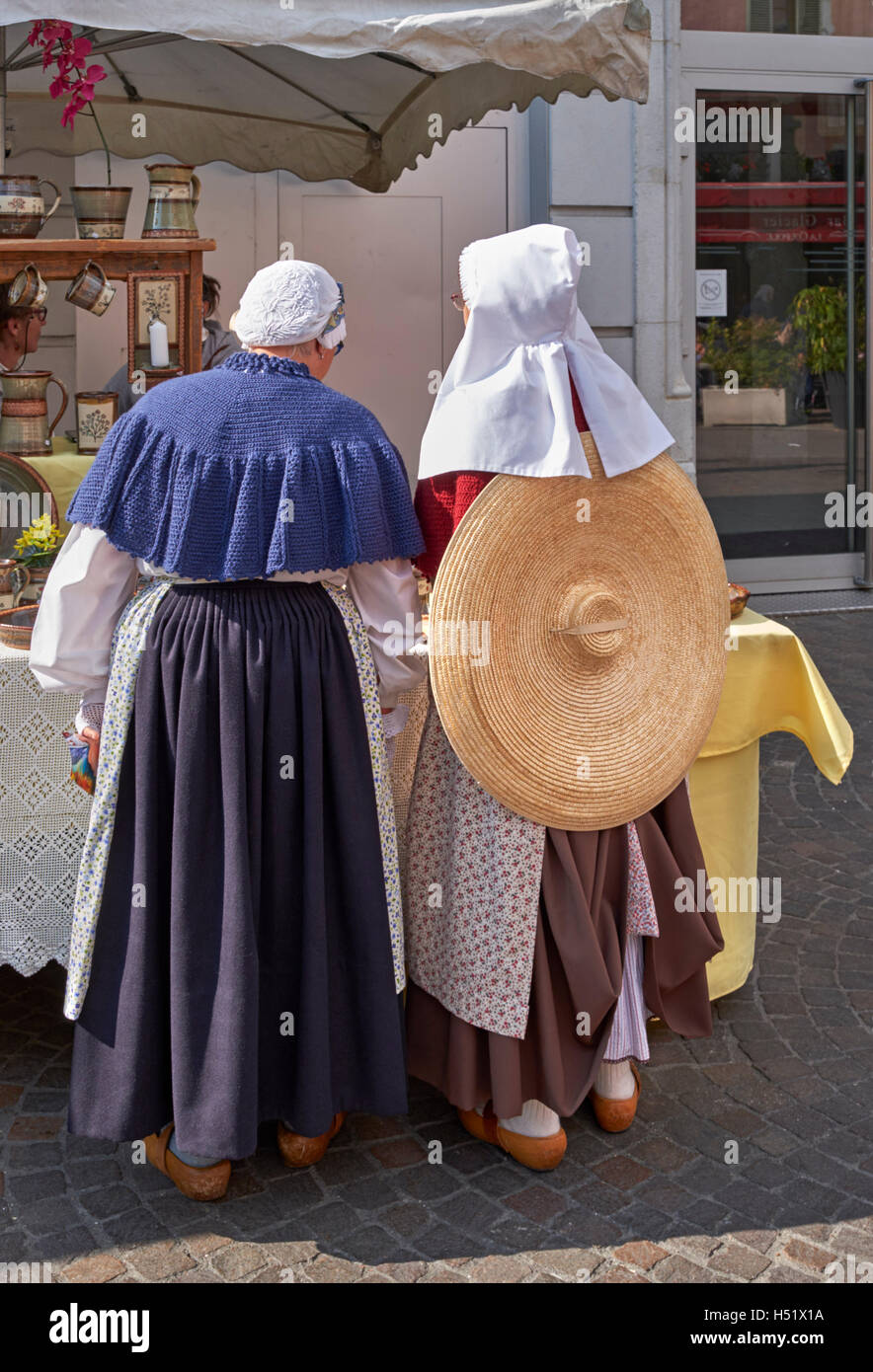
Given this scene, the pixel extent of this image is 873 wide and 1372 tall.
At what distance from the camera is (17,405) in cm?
440

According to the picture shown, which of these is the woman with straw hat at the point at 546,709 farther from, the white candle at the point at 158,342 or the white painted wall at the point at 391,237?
the white painted wall at the point at 391,237

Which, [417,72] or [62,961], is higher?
[417,72]

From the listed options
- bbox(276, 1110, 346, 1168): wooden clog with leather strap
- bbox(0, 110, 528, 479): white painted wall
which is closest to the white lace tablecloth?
bbox(276, 1110, 346, 1168): wooden clog with leather strap

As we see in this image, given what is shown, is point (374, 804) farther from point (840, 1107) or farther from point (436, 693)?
point (840, 1107)

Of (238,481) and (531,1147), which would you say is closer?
(238,481)

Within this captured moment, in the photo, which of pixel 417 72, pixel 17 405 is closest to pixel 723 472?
pixel 417 72

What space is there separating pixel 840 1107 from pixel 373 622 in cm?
154

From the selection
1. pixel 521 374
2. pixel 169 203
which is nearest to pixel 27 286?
pixel 169 203

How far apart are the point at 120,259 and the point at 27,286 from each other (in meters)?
0.29

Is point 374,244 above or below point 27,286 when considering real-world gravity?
above

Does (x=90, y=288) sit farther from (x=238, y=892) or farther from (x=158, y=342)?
(x=238, y=892)

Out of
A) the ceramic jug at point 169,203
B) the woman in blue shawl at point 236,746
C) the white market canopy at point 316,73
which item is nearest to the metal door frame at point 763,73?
the white market canopy at point 316,73

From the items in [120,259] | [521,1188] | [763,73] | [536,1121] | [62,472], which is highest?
[763,73]

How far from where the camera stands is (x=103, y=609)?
285 centimetres
